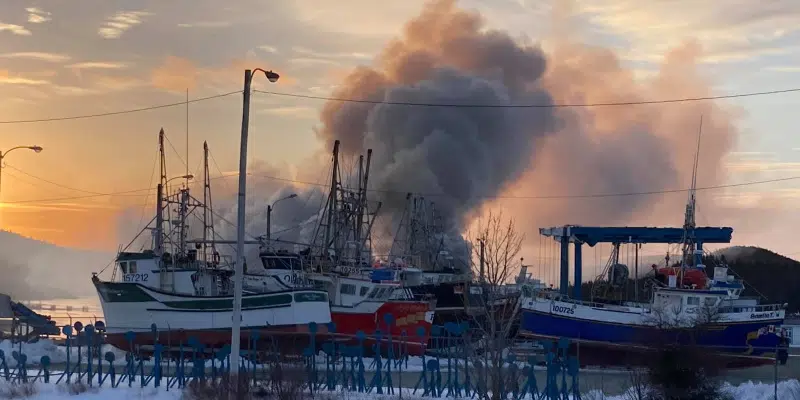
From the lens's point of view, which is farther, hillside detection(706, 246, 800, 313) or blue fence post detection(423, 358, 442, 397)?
hillside detection(706, 246, 800, 313)

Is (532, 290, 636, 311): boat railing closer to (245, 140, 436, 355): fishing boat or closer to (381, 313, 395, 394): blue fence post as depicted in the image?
(245, 140, 436, 355): fishing boat

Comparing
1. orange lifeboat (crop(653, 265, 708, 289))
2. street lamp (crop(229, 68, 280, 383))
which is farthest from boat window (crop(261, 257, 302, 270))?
street lamp (crop(229, 68, 280, 383))

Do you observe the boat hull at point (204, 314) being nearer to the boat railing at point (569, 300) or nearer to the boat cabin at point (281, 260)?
the boat cabin at point (281, 260)

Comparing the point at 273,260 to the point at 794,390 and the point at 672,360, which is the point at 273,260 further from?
the point at 672,360

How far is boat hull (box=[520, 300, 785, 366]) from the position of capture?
5381 cm

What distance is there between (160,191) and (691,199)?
29.9 m

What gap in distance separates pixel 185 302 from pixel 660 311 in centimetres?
2457

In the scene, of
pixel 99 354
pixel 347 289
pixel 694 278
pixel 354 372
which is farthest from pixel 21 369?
pixel 694 278

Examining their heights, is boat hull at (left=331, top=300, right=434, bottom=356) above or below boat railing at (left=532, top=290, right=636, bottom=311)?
below

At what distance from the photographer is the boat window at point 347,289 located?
58.7 m

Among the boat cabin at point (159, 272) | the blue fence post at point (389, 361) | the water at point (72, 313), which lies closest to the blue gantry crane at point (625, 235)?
the boat cabin at point (159, 272)

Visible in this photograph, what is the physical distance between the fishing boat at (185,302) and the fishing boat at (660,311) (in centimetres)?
1269

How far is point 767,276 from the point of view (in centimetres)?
9950

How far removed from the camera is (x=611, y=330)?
181 ft
